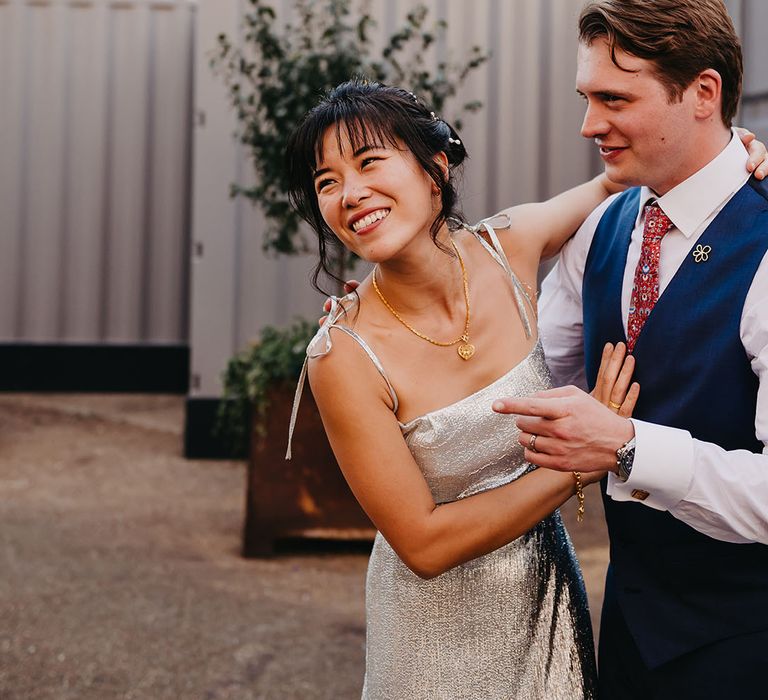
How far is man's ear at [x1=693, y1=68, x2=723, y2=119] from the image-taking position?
1.63 metres

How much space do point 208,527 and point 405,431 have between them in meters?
3.59

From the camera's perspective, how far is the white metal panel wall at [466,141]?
6629 millimetres

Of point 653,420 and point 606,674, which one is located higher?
point 653,420

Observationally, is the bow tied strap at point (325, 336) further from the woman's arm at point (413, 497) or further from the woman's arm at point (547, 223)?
the woman's arm at point (547, 223)

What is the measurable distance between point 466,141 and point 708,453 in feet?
Result: 18.0

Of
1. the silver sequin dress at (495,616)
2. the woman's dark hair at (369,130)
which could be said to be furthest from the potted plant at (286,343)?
the silver sequin dress at (495,616)

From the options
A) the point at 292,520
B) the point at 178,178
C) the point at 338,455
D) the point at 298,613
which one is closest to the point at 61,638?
the point at 298,613

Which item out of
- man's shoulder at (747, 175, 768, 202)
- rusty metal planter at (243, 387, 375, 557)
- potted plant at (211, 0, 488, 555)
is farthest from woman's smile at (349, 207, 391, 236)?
rusty metal planter at (243, 387, 375, 557)

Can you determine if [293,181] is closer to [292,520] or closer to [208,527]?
[292,520]

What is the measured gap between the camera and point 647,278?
5.49 ft

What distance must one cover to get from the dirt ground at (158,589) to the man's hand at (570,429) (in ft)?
6.86

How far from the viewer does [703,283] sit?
63.0 inches

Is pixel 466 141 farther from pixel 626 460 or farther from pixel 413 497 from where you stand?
pixel 626 460

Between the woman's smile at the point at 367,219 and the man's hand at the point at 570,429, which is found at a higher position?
the woman's smile at the point at 367,219
